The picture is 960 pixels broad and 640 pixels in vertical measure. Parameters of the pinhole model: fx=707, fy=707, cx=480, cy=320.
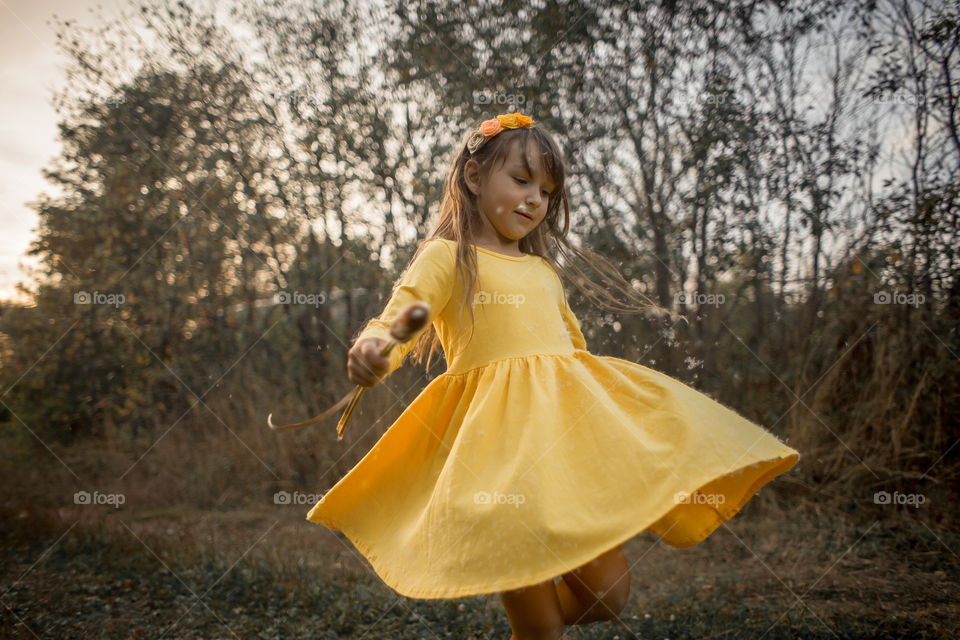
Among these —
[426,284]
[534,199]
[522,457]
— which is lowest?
[522,457]

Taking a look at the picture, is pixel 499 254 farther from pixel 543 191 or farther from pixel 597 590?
pixel 597 590

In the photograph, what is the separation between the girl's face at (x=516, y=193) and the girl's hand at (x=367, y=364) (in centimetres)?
67

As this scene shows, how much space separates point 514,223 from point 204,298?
14.4 feet

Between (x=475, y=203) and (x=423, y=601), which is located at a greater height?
(x=475, y=203)

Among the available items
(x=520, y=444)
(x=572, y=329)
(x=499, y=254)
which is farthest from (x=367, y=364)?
(x=572, y=329)

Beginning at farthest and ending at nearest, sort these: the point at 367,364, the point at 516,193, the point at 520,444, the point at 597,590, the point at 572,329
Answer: the point at 572,329
the point at 516,193
the point at 597,590
the point at 520,444
the point at 367,364

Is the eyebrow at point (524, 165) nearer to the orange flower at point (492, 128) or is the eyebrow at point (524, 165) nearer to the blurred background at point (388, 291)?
the orange flower at point (492, 128)

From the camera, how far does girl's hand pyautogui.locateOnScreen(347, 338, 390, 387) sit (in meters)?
1.50

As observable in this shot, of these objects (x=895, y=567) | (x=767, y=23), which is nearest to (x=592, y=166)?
(x=767, y=23)

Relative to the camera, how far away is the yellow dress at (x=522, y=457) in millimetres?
1479

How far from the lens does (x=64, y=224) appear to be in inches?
228

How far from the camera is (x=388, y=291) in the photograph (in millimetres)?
5078

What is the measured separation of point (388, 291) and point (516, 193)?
3.18 meters

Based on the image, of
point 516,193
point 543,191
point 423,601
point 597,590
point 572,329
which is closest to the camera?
point 597,590
